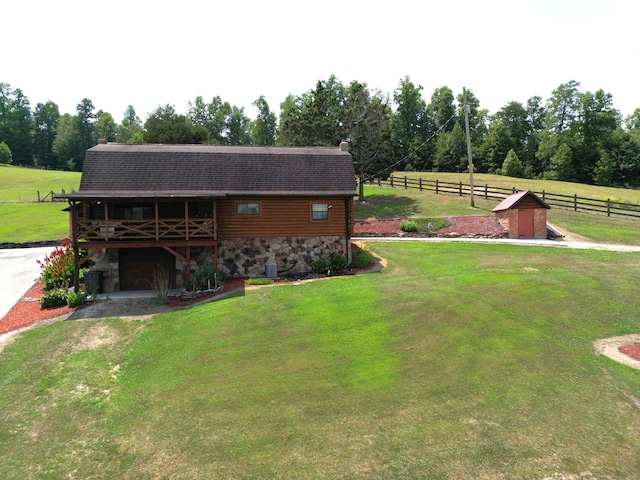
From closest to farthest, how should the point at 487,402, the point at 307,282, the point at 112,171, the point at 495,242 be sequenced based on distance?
the point at 487,402
the point at 307,282
the point at 112,171
the point at 495,242

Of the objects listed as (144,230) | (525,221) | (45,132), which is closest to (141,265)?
(144,230)

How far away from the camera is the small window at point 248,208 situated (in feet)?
73.0

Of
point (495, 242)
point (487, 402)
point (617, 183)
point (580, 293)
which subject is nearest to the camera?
point (487, 402)

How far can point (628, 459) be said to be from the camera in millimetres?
7664

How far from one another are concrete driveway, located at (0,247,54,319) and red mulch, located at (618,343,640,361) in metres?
23.4

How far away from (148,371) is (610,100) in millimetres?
90775

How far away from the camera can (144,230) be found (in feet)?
68.2

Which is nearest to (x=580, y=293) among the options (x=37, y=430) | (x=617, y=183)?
(x=37, y=430)

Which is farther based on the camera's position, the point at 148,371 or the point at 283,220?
the point at 283,220

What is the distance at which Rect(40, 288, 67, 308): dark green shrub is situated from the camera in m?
19.0

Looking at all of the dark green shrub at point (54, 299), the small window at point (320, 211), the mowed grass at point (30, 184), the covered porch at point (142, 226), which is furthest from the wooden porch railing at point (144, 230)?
the mowed grass at point (30, 184)

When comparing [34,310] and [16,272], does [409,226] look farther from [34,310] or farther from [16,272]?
[16,272]

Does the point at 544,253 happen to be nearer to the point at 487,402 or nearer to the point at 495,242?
the point at 495,242

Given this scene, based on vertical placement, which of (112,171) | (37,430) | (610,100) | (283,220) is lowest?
(37,430)
